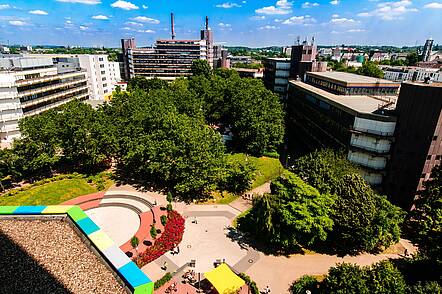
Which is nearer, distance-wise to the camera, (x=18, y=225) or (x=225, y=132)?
(x=18, y=225)

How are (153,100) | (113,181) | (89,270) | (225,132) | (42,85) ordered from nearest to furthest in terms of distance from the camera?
(89,270) < (113,181) < (153,100) < (42,85) < (225,132)

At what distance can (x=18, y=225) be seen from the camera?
1123 inches

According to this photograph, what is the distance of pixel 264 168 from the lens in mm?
63938

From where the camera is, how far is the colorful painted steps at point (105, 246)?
2045 cm

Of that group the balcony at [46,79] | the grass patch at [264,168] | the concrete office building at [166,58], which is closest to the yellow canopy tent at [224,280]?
the grass patch at [264,168]

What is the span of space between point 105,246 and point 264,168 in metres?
44.9

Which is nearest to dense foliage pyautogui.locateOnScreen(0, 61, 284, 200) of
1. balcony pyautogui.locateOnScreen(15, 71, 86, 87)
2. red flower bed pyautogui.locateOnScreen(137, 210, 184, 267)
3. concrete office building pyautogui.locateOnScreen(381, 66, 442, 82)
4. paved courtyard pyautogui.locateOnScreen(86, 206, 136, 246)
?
red flower bed pyautogui.locateOnScreen(137, 210, 184, 267)

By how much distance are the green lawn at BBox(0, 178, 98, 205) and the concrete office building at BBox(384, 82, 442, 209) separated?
5604 cm

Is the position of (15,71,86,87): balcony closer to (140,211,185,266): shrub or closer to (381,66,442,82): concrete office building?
(140,211,185,266): shrub

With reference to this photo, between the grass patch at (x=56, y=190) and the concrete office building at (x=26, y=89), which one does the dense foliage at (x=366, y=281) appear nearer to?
the grass patch at (x=56, y=190)

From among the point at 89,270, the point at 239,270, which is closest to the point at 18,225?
the point at 89,270

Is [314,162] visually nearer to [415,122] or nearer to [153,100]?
[415,122]

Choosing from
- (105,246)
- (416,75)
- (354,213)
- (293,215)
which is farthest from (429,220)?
(105,246)

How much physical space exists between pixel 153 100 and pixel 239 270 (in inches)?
2176
